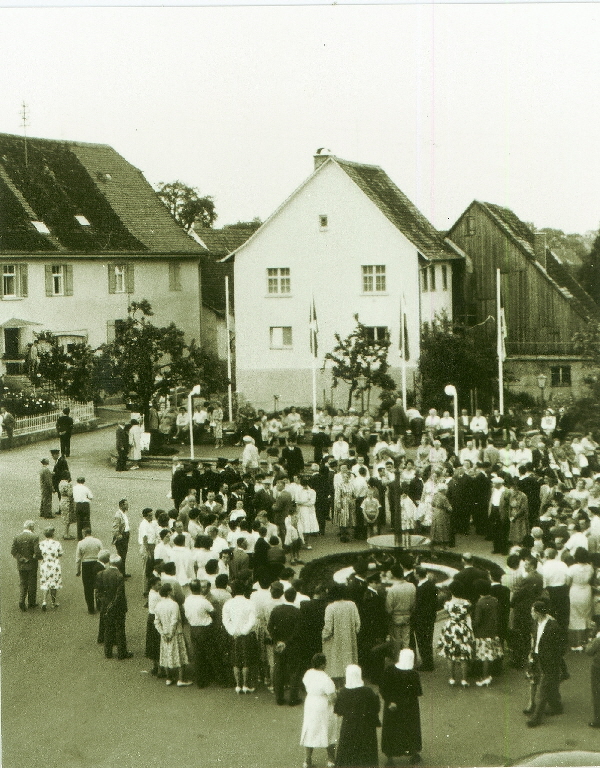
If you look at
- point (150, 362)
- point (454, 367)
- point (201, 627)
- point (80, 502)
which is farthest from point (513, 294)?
point (201, 627)

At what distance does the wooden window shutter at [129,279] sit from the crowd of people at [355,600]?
75.9ft

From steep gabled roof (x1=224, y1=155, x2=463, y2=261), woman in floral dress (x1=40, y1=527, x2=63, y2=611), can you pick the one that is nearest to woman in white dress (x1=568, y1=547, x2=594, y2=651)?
woman in floral dress (x1=40, y1=527, x2=63, y2=611)

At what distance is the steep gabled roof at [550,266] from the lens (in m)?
42.2

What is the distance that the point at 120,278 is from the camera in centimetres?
4225

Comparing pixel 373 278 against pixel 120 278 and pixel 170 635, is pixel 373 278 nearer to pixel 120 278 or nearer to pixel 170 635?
pixel 120 278

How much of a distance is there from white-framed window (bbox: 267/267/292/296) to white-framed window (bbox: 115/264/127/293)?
6.49m

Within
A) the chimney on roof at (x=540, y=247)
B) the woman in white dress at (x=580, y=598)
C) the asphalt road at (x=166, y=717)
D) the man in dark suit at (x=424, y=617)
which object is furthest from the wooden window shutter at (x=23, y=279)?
the woman in white dress at (x=580, y=598)

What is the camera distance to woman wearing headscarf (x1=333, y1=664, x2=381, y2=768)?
1002 cm

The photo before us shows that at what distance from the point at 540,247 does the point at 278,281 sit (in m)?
12.1

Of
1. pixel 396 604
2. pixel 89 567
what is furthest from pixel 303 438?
pixel 396 604

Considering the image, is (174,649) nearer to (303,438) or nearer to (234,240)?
(303,438)

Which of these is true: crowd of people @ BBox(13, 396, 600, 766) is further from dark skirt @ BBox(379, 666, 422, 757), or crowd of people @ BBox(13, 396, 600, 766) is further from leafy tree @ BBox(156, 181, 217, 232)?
leafy tree @ BBox(156, 181, 217, 232)

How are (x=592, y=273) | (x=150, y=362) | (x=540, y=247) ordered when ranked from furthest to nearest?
1. (x=592, y=273)
2. (x=540, y=247)
3. (x=150, y=362)

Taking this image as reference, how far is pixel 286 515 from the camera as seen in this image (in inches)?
747
